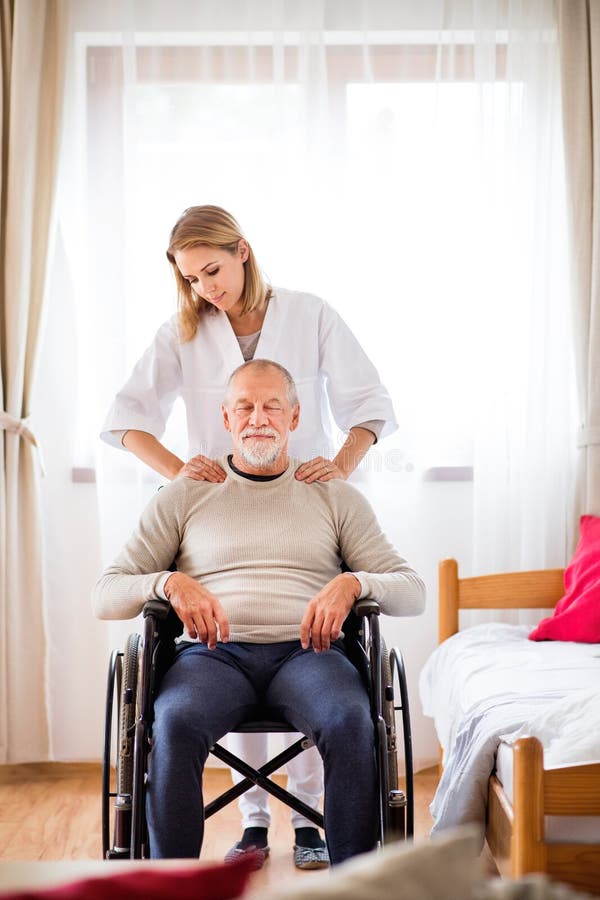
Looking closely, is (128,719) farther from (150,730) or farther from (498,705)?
(498,705)

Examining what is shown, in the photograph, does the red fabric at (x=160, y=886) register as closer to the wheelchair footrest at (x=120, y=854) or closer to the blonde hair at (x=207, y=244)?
the wheelchair footrest at (x=120, y=854)

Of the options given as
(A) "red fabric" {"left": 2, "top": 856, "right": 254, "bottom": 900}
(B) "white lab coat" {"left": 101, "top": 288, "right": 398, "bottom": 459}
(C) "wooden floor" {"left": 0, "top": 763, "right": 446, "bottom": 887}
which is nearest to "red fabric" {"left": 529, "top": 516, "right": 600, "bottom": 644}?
(C) "wooden floor" {"left": 0, "top": 763, "right": 446, "bottom": 887}

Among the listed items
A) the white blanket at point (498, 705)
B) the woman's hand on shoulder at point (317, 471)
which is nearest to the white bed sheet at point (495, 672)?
the white blanket at point (498, 705)

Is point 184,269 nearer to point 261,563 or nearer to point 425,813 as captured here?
point 261,563

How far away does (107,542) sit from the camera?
325cm

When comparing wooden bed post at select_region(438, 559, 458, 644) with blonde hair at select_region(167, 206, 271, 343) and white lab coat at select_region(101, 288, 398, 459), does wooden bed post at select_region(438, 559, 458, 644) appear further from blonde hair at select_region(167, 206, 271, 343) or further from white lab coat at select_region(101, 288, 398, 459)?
blonde hair at select_region(167, 206, 271, 343)

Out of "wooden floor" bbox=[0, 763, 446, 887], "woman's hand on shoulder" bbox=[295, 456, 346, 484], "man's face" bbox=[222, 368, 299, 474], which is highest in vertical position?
"man's face" bbox=[222, 368, 299, 474]

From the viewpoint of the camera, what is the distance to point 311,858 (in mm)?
2486

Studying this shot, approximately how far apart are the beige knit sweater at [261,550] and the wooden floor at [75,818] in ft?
2.39

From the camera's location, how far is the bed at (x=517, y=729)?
5.75 ft

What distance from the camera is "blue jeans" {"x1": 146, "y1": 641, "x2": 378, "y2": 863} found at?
5.98ft

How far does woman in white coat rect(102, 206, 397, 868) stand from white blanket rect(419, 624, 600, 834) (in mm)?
424

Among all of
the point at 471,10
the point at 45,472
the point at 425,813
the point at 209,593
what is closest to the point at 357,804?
the point at 209,593

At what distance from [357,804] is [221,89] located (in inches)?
92.7
